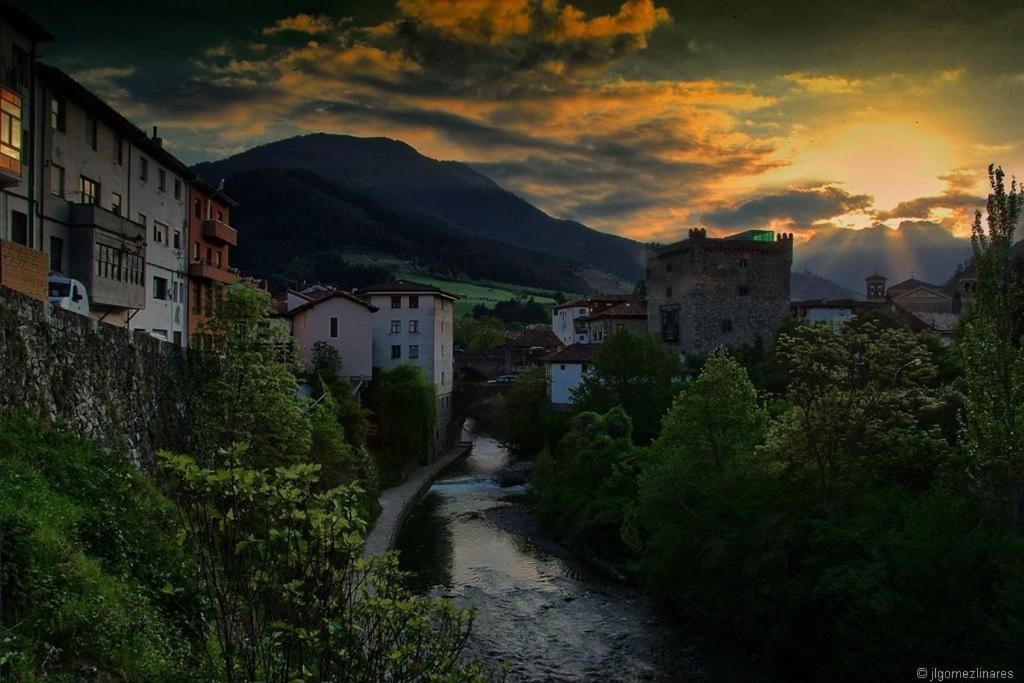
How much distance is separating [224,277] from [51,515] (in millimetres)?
34325

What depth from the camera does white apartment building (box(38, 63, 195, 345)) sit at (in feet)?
92.1

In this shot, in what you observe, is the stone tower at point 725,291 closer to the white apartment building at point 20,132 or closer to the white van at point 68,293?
the white van at point 68,293

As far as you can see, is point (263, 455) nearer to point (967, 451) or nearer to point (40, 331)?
point (40, 331)

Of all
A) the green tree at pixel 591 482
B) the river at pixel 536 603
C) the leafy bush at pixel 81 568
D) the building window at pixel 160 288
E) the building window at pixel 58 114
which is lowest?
the river at pixel 536 603

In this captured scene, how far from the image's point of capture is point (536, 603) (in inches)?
1093

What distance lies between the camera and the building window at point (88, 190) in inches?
1192

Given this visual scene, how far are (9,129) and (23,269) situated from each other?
13.1 feet

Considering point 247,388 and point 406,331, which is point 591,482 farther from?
point 406,331

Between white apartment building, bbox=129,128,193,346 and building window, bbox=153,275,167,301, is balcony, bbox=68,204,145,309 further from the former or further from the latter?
building window, bbox=153,275,167,301

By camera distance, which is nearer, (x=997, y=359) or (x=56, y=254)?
(x=997, y=359)

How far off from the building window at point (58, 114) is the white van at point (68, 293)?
6.49 meters

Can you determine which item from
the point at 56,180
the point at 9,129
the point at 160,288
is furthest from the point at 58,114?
the point at 9,129

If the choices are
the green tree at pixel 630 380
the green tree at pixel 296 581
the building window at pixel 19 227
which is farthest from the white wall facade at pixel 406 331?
the green tree at pixel 296 581

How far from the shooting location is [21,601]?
31.7ft
